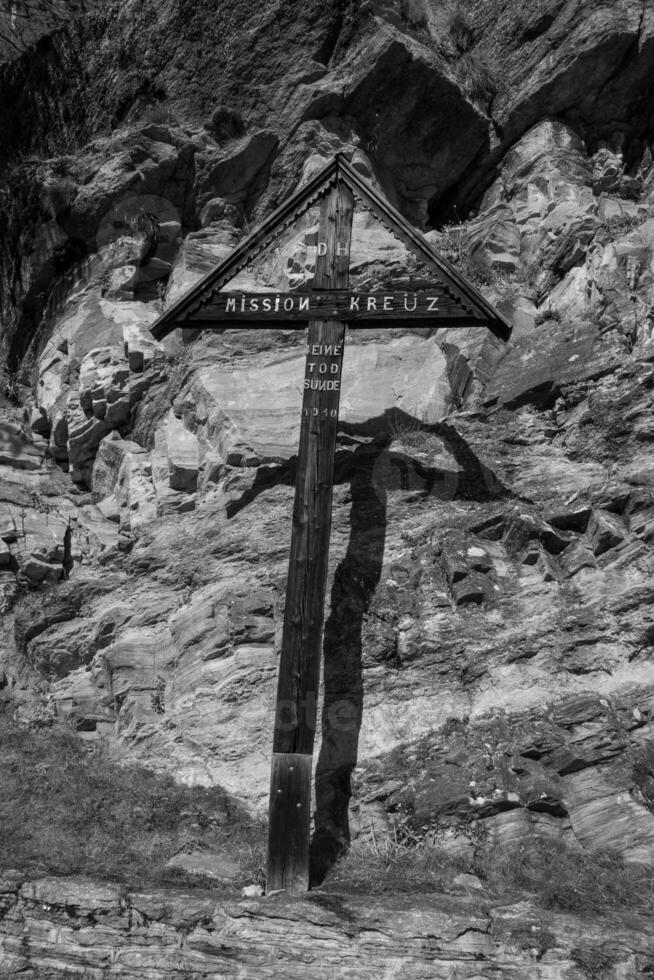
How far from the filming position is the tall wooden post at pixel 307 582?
26.5 feet

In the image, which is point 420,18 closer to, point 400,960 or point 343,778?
point 343,778

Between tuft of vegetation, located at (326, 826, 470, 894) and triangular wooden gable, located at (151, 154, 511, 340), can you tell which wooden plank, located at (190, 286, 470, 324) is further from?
tuft of vegetation, located at (326, 826, 470, 894)

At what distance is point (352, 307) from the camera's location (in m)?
10.6

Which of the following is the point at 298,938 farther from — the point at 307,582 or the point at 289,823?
the point at 307,582

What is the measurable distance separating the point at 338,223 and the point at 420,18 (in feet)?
20.7

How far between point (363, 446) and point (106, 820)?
4.49 meters

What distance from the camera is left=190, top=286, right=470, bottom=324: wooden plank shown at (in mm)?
10508

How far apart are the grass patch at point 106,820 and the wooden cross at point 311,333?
0.68 metres

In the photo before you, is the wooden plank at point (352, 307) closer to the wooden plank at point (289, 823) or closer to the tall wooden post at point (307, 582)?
the tall wooden post at point (307, 582)

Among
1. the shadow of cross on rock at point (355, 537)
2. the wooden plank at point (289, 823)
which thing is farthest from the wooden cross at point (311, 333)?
the shadow of cross on rock at point (355, 537)

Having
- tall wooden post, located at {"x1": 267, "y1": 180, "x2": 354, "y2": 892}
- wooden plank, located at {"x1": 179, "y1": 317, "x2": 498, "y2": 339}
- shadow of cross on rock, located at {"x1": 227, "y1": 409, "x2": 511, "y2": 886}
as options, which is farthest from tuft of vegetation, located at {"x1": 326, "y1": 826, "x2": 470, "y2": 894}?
wooden plank, located at {"x1": 179, "y1": 317, "x2": 498, "y2": 339}

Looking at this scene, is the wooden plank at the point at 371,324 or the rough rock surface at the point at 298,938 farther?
the wooden plank at the point at 371,324

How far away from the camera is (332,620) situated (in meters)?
10.0

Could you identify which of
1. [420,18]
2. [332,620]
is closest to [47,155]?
[420,18]
